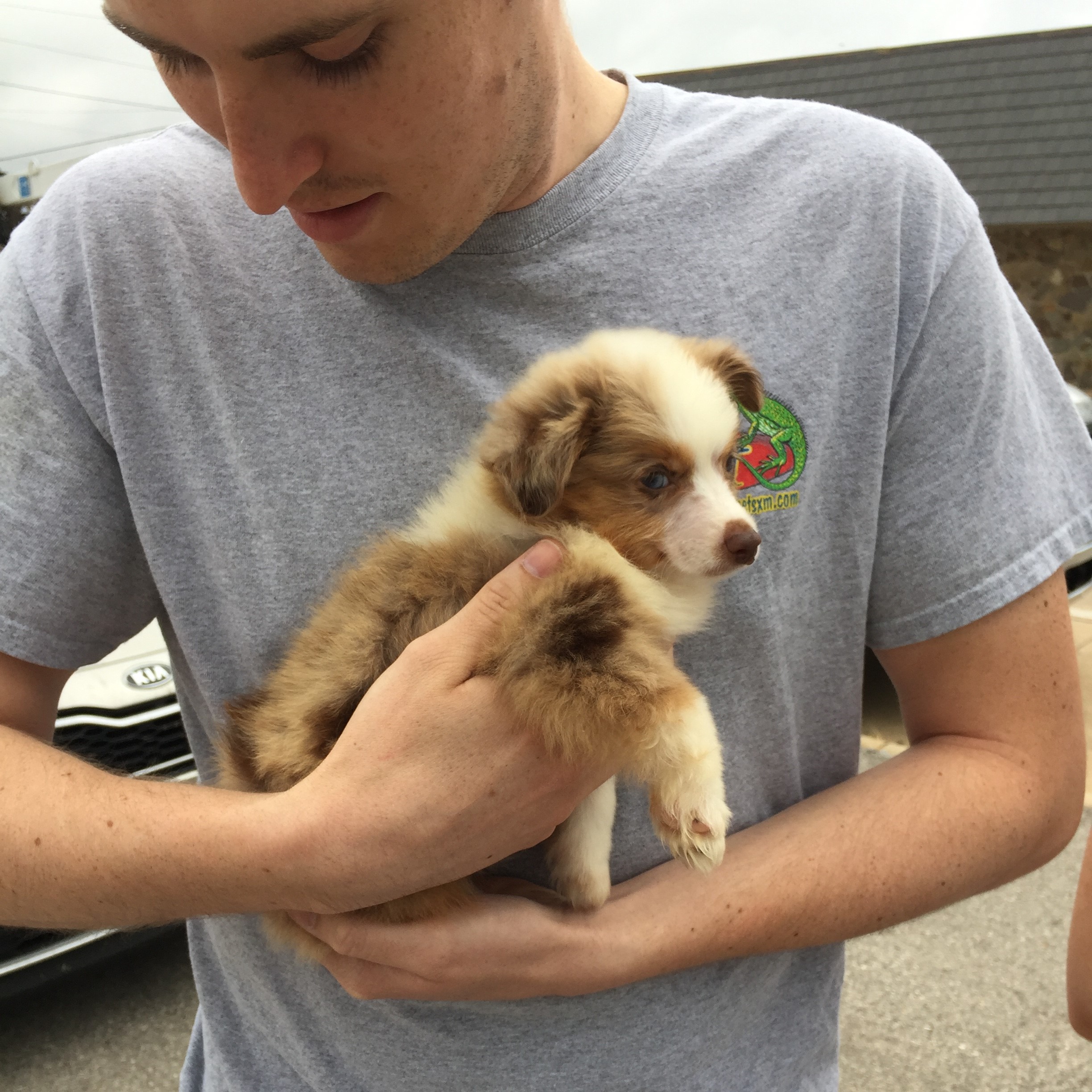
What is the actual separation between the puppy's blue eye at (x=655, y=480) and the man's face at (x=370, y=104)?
1.60 ft

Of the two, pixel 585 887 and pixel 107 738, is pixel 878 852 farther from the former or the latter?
pixel 107 738

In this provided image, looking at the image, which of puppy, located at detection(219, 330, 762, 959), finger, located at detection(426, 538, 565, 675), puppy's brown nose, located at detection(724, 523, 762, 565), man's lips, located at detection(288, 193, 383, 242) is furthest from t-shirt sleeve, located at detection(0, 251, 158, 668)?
puppy's brown nose, located at detection(724, 523, 762, 565)

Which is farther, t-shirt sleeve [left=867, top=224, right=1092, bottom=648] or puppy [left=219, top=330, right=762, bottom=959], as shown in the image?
t-shirt sleeve [left=867, top=224, right=1092, bottom=648]

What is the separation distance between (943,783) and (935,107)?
15.9 metres

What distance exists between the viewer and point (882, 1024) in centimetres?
424

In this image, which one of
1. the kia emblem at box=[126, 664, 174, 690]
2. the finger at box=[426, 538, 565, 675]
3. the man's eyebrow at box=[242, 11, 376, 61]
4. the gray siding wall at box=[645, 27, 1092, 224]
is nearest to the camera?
the man's eyebrow at box=[242, 11, 376, 61]

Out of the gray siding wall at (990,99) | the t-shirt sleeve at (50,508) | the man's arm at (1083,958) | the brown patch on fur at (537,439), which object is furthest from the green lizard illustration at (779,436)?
the gray siding wall at (990,99)

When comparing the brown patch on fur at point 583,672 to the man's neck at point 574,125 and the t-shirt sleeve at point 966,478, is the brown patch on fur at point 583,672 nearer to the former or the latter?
the t-shirt sleeve at point 966,478

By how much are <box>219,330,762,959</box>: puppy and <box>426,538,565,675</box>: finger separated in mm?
18

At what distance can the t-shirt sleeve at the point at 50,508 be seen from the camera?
1419mm

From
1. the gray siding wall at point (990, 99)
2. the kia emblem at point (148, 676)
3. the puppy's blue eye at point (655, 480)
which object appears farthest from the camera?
the gray siding wall at point (990, 99)

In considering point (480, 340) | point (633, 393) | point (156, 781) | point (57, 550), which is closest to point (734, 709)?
point (633, 393)

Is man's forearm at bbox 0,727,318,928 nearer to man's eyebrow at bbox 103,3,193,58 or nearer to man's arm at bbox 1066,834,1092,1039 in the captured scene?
man's eyebrow at bbox 103,3,193,58

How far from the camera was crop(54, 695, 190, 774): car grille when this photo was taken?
3.40 meters
